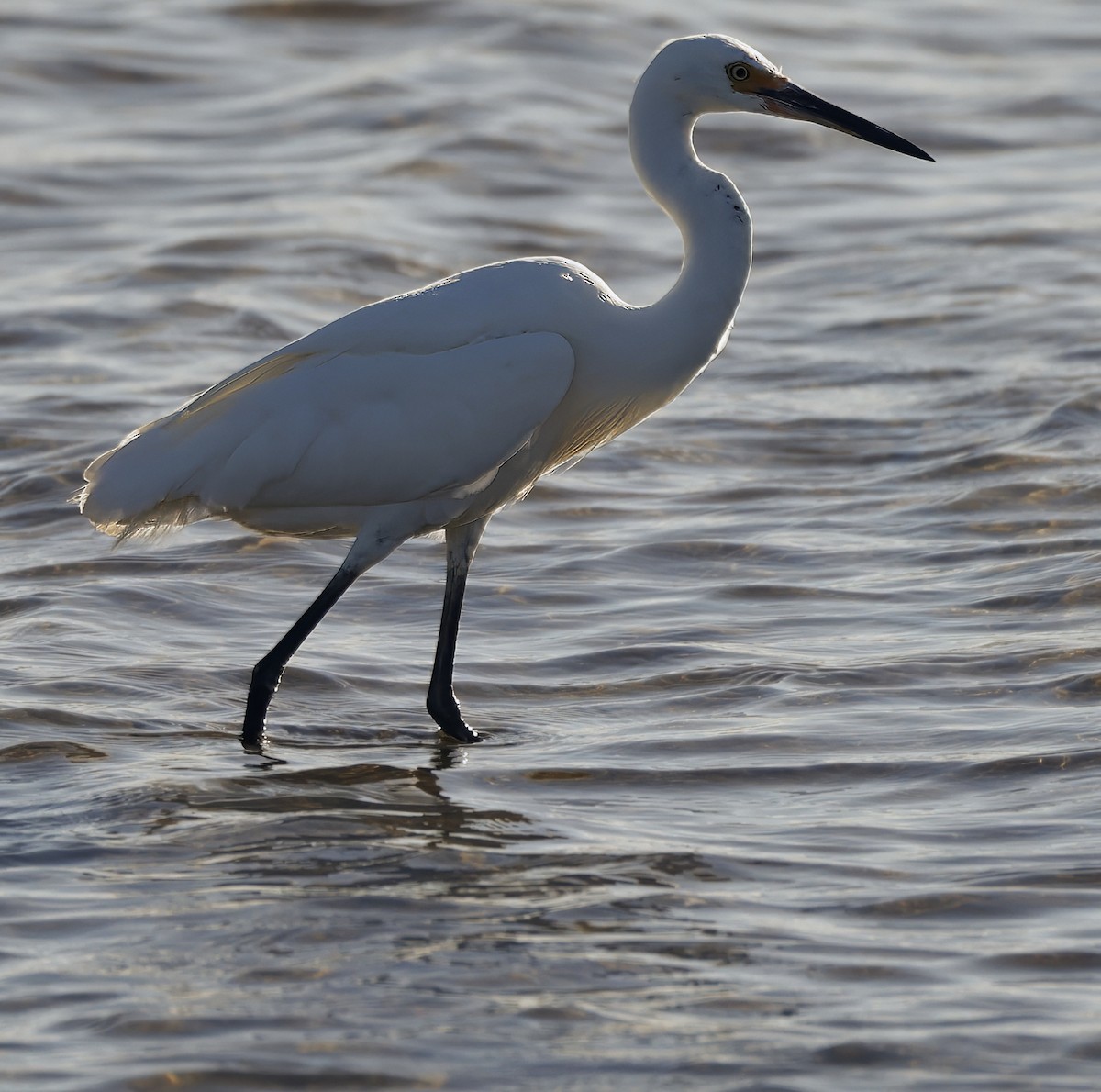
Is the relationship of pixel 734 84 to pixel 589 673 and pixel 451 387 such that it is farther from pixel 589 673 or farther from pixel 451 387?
pixel 589 673

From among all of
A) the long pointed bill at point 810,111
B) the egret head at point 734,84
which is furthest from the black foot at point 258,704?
the long pointed bill at point 810,111

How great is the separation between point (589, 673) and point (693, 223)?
5.00 feet

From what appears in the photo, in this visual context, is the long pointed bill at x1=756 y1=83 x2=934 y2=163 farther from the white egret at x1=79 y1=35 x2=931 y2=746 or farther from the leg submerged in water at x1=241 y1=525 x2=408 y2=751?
the leg submerged in water at x1=241 y1=525 x2=408 y2=751

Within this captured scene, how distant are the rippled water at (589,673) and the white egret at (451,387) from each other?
661 mm

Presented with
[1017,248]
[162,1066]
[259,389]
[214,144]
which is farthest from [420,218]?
[162,1066]

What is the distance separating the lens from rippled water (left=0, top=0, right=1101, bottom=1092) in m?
4.23

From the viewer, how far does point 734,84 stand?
6.09 metres

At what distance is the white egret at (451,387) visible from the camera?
584 centimetres

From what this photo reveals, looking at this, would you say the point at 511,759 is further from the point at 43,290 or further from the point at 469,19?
the point at 469,19

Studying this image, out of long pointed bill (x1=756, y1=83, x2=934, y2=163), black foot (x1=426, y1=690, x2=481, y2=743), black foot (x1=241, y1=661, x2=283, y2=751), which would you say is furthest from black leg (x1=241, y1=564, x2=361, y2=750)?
long pointed bill (x1=756, y1=83, x2=934, y2=163)

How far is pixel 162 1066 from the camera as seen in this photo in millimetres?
3973

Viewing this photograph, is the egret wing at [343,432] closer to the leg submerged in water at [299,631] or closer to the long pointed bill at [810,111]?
the leg submerged in water at [299,631]

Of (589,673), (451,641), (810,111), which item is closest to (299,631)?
(451,641)

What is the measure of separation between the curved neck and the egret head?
0.07m
